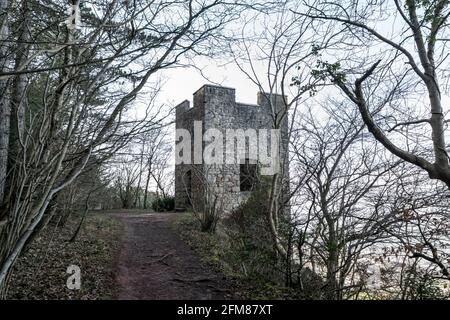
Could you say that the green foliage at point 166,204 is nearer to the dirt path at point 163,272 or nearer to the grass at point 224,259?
the grass at point 224,259

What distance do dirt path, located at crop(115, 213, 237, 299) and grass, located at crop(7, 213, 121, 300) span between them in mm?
233

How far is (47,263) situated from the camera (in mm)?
4660

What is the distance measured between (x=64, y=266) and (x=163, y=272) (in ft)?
4.84

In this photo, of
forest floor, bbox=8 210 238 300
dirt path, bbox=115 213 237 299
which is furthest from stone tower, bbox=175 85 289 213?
forest floor, bbox=8 210 238 300

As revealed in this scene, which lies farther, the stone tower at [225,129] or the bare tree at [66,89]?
the stone tower at [225,129]

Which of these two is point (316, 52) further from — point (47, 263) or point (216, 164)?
point (216, 164)

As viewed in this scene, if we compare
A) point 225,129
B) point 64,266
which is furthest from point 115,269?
point 225,129

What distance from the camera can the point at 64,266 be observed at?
15.4 ft

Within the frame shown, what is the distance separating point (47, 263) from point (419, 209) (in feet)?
17.8

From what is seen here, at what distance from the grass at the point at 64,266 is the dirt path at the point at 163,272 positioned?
23 cm

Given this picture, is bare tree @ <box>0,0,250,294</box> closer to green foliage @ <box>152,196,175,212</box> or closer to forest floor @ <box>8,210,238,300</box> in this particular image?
forest floor @ <box>8,210,238,300</box>

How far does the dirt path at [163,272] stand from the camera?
4.22 m

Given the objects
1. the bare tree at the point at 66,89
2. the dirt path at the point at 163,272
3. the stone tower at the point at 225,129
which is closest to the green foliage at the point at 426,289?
the dirt path at the point at 163,272
